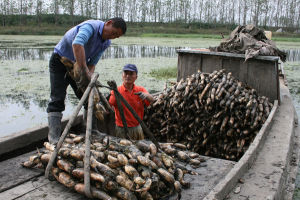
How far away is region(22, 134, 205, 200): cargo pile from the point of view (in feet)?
7.55

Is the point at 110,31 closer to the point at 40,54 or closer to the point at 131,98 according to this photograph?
the point at 131,98

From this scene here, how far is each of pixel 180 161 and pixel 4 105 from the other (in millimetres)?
6344

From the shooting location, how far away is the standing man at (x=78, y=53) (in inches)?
131

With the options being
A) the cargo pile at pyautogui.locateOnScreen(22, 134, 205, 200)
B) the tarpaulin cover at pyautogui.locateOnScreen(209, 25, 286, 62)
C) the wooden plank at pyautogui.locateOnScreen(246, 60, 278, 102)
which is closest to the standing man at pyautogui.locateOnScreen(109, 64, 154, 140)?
the cargo pile at pyautogui.locateOnScreen(22, 134, 205, 200)

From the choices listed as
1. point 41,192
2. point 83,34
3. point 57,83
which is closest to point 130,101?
point 57,83

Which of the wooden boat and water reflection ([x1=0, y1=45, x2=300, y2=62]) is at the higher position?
water reflection ([x1=0, y1=45, x2=300, y2=62])

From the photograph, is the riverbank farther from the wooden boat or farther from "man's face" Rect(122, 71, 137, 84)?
the wooden boat

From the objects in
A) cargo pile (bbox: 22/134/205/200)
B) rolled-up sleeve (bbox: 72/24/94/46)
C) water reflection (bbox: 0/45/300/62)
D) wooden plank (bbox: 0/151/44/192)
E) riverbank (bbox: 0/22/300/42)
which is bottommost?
wooden plank (bbox: 0/151/44/192)

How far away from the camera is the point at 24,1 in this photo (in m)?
67.6

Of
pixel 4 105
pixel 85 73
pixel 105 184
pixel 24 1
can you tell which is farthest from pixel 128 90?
pixel 24 1

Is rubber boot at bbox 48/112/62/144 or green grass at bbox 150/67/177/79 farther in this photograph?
green grass at bbox 150/67/177/79

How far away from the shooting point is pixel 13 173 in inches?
→ 113

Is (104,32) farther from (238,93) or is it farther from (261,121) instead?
(261,121)

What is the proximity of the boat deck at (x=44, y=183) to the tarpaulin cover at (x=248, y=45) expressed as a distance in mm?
2747
